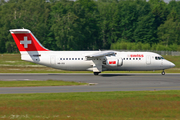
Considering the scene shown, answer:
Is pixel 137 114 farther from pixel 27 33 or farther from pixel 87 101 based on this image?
pixel 27 33

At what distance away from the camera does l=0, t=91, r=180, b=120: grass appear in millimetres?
16406

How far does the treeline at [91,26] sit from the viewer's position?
367ft

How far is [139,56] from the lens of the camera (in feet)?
143

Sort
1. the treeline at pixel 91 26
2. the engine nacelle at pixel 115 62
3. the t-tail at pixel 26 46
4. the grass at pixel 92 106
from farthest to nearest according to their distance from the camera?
the treeline at pixel 91 26, the t-tail at pixel 26 46, the engine nacelle at pixel 115 62, the grass at pixel 92 106

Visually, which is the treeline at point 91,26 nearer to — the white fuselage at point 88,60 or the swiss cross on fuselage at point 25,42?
the white fuselage at point 88,60

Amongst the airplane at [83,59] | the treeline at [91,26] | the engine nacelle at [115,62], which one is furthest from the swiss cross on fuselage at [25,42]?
the treeline at [91,26]

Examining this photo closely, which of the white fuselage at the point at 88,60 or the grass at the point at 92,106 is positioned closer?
the grass at the point at 92,106

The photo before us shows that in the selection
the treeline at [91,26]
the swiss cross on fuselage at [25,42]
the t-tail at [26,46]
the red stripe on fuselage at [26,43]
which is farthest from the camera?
the treeline at [91,26]

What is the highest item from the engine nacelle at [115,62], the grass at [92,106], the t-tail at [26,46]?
the t-tail at [26,46]

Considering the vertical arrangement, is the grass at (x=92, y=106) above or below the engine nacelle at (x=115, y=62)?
below

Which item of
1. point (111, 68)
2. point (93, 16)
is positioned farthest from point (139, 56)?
point (93, 16)

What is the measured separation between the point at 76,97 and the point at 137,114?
668cm

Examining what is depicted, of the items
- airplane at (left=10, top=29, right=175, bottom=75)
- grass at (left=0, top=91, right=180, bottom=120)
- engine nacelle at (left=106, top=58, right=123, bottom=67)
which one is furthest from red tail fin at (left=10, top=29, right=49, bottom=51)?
grass at (left=0, top=91, right=180, bottom=120)

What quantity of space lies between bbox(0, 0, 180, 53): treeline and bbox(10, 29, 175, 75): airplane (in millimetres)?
63823
